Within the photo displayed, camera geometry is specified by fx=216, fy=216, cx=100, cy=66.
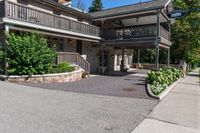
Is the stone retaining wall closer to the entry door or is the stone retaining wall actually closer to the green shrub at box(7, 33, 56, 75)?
→ the green shrub at box(7, 33, 56, 75)

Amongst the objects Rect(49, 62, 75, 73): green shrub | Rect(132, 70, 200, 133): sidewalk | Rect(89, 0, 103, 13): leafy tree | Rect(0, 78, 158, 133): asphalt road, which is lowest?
Rect(132, 70, 200, 133): sidewalk

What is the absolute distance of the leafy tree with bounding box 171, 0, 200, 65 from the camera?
2790 centimetres

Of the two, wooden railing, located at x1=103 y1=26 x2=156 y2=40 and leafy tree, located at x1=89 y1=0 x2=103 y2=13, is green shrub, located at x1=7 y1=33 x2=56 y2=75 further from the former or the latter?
leafy tree, located at x1=89 y1=0 x2=103 y2=13

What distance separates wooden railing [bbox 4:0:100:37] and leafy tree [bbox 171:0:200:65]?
555 inches

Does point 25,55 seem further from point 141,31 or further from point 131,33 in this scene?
point 141,31

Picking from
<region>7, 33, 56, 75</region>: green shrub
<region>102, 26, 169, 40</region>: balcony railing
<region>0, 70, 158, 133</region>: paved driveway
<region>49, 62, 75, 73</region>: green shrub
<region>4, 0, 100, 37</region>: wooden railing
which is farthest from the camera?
<region>102, 26, 169, 40</region>: balcony railing

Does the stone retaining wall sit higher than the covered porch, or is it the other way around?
the covered porch

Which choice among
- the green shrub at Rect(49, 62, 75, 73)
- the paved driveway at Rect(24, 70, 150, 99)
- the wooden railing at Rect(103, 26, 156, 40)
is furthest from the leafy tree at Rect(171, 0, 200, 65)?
the green shrub at Rect(49, 62, 75, 73)

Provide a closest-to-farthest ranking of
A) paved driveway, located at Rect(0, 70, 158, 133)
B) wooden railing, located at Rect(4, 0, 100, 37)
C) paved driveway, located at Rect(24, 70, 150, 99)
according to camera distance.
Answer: paved driveway, located at Rect(0, 70, 158, 133) → paved driveway, located at Rect(24, 70, 150, 99) → wooden railing, located at Rect(4, 0, 100, 37)

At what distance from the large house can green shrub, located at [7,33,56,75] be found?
1.10 m

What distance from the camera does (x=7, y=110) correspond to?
21.6 ft

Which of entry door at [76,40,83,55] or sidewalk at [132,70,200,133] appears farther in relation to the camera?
entry door at [76,40,83,55]

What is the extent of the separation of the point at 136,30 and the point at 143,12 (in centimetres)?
180

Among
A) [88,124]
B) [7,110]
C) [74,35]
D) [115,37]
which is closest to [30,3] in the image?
[74,35]
